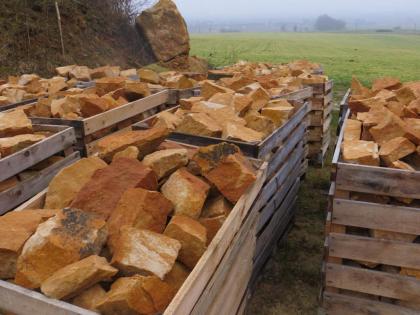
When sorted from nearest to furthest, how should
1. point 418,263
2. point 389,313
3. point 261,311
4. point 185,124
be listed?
1. point 418,263
2. point 389,313
3. point 185,124
4. point 261,311

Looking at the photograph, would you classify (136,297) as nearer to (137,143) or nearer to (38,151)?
(137,143)

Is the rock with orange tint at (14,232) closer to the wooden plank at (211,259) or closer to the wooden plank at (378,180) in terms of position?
the wooden plank at (211,259)

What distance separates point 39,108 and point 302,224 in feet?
11.9

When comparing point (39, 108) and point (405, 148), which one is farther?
point (39, 108)

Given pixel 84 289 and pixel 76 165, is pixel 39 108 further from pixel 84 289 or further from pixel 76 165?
pixel 84 289

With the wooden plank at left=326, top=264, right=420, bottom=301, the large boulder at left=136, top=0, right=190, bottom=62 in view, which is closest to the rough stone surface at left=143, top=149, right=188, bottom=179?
the wooden plank at left=326, top=264, right=420, bottom=301

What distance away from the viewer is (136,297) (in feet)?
5.60

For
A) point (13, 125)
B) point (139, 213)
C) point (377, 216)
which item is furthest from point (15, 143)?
point (377, 216)

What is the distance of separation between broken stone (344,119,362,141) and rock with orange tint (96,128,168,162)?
1.68 m

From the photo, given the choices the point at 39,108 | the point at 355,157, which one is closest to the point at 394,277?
the point at 355,157

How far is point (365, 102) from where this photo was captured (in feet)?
14.1

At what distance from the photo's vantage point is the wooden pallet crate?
10.4 feet

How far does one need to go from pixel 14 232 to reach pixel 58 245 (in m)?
0.34

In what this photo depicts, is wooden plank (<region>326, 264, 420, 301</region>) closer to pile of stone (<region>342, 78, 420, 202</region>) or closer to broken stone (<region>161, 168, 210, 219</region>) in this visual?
pile of stone (<region>342, 78, 420, 202</region>)
